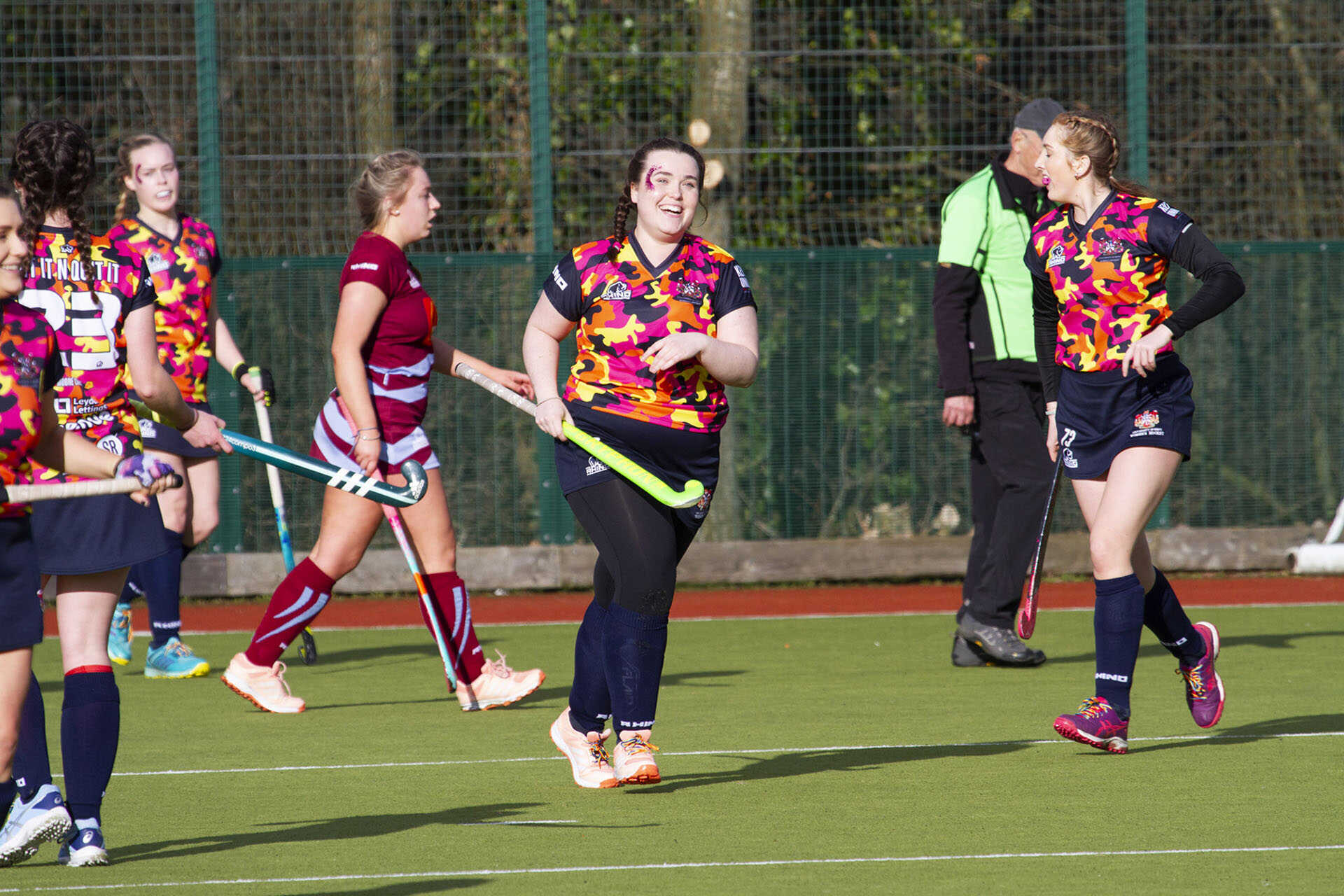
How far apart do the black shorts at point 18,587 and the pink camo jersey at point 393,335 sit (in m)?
2.50

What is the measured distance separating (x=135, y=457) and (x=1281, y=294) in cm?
931

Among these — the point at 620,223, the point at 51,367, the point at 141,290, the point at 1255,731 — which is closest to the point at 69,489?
the point at 51,367

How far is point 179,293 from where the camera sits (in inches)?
300

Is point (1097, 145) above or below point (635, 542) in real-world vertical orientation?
above

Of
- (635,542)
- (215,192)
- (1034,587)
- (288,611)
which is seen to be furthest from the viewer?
(215,192)

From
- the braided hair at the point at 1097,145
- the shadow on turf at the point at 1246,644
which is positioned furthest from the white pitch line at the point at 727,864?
the shadow on turf at the point at 1246,644

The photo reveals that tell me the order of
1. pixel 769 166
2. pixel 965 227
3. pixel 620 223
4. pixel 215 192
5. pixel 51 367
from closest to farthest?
1. pixel 51 367
2. pixel 620 223
3. pixel 965 227
4. pixel 215 192
5. pixel 769 166

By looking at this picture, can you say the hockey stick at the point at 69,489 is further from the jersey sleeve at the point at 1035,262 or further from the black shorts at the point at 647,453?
the jersey sleeve at the point at 1035,262

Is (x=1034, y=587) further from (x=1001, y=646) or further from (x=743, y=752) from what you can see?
(x=1001, y=646)

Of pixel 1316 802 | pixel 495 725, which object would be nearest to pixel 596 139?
pixel 495 725

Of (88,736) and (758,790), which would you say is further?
(758,790)

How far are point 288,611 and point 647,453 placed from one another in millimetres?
2152

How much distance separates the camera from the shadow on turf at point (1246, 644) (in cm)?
786

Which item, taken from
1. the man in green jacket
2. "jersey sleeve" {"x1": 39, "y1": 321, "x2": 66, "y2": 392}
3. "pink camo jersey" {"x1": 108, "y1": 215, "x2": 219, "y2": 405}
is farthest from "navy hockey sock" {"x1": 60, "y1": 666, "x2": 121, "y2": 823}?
the man in green jacket
